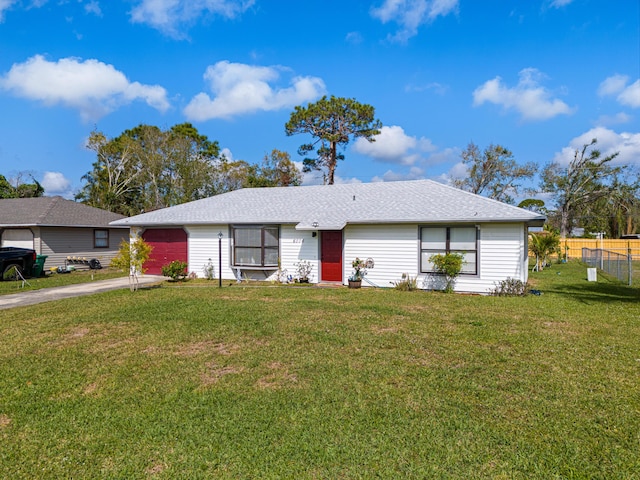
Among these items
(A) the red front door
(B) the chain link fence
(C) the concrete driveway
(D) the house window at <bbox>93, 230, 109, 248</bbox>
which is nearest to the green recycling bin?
(C) the concrete driveway

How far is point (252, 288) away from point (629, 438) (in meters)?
10.8

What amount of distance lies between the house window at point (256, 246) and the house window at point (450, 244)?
18.1 feet

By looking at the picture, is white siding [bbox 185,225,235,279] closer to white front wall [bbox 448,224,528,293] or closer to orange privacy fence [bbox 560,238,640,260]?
white front wall [bbox 448,224,528,293]

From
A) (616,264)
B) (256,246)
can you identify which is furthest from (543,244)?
(256,246)

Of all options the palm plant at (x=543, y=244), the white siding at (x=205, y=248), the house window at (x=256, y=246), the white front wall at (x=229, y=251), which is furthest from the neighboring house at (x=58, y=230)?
the palm plant at (x=543, y=244)

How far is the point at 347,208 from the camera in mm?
14492

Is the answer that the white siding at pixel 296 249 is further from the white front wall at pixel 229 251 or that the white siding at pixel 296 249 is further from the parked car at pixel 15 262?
the parked car at pixel 15 262

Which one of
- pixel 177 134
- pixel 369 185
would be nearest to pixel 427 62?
pixel 369 185

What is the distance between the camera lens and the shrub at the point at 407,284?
40.9ft

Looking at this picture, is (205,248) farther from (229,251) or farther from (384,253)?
(384,253)

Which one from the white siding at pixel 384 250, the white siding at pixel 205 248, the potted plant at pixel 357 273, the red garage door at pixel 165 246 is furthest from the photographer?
the red garage door at pixel 165 246

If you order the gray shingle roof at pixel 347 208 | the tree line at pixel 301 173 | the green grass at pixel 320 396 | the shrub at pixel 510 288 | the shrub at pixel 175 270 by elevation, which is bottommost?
the green grass at pixel 320 396

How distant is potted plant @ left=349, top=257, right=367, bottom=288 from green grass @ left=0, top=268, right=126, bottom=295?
35.3ft

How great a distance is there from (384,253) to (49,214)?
676 inches
